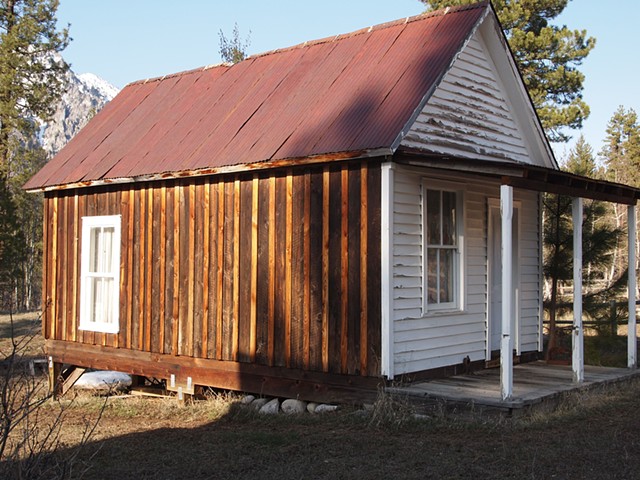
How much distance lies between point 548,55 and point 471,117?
16263mm

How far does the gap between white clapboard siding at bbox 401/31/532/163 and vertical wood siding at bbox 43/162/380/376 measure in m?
1.30

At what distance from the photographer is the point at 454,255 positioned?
34.2 feet

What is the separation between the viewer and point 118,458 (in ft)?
25.0

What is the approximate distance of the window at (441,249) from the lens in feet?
32.7

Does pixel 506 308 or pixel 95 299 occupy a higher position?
pixel 506 308

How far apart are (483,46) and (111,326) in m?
7.29

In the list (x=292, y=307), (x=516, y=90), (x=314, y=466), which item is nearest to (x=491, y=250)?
(x=516, y=90)

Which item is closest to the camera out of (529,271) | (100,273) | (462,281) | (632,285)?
(462,281)

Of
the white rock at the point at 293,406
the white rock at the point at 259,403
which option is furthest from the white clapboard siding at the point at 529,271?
the white rock at the point at 259,403

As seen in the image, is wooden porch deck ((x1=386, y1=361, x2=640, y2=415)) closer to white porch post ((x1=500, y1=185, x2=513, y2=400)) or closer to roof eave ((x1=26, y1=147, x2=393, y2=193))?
white porch post ((x1=500, y1=185, x2=513, y2=400))

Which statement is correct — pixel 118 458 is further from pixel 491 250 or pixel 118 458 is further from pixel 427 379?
pixel 491 250

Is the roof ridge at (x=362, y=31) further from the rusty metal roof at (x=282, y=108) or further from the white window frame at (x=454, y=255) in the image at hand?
the white window frame at (x=454, y=255)

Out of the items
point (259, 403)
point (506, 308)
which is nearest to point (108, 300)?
point (259, 403)

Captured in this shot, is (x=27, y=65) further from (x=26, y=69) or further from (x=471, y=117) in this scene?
(x=471, y=117)
